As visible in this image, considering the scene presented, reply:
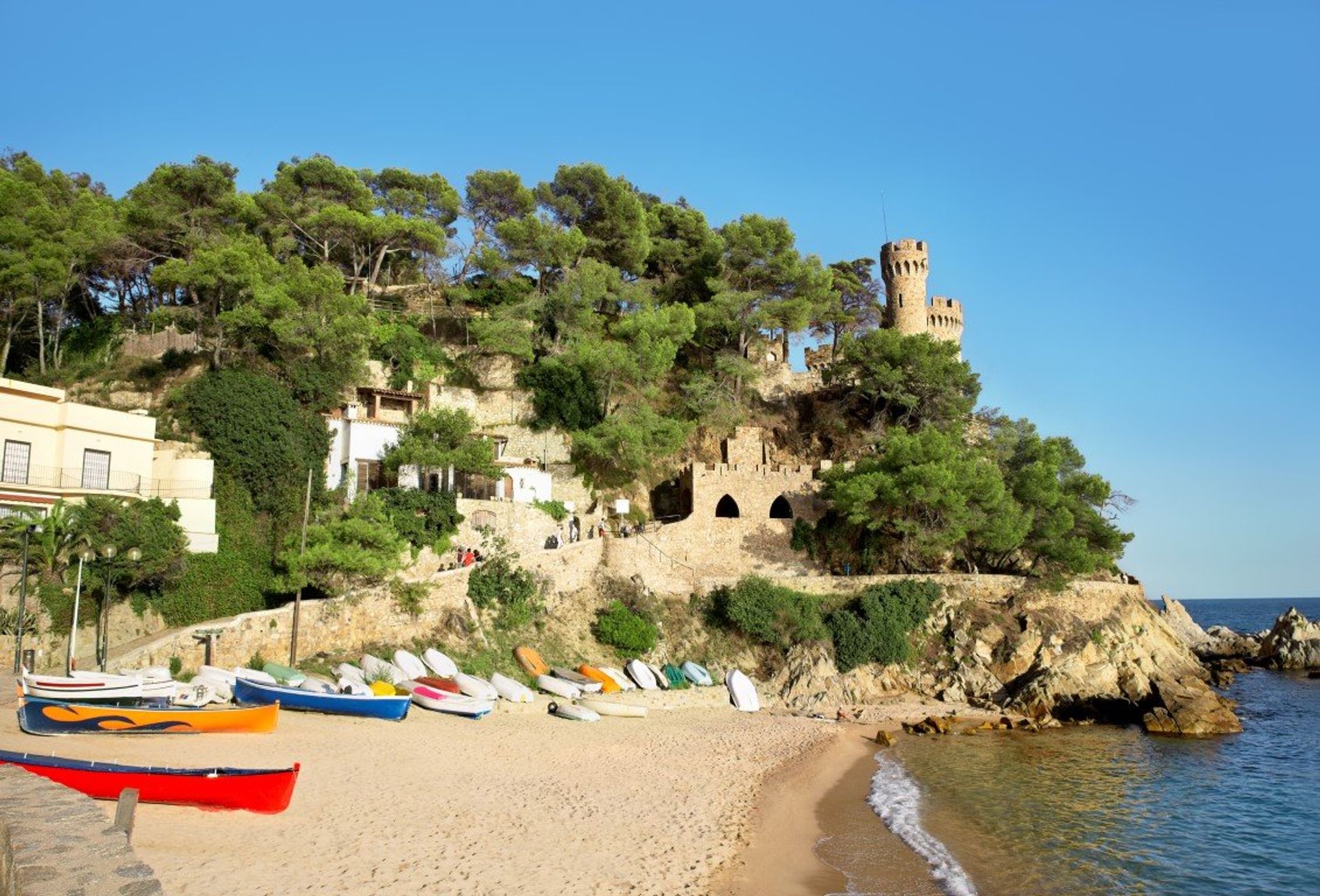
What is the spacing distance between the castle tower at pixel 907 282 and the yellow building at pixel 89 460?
34.7 meters

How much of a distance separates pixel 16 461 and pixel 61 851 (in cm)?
2032

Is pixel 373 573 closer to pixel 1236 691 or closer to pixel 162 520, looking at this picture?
pixel 162 520

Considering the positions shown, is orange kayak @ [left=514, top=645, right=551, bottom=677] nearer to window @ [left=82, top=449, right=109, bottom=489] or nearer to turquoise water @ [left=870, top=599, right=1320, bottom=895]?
turquoise water @ [left=870, top=599, right=1320, bottom=895]

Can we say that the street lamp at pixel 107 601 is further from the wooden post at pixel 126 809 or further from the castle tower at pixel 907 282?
the castle tower at pixel 907 282

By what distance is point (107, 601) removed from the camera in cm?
1862

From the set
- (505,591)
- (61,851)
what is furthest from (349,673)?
(61,851)

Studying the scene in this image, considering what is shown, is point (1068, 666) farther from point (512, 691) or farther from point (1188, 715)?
point (512, 691)

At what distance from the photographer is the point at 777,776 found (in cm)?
1819

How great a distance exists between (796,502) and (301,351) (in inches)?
724

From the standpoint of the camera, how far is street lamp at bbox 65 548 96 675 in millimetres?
16438

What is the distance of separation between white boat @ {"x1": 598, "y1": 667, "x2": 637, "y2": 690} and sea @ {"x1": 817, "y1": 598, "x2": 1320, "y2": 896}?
23.6ft

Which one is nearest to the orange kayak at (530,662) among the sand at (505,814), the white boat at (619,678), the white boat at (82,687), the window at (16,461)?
the white boat at (619,678)

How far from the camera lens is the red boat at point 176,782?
9758 millimetres

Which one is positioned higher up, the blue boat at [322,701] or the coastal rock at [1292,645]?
the blue boat at [322,701]
